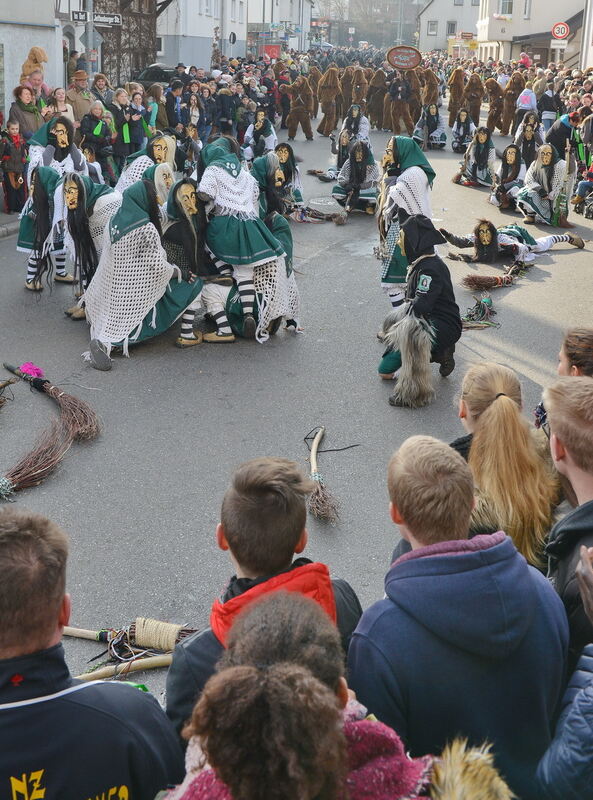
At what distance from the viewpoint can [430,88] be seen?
2688 cm

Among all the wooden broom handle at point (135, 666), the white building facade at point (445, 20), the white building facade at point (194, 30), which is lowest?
the wooden broom handle at point (135, 666)

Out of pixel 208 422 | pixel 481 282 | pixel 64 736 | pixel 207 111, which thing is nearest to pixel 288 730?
pixel 64 736

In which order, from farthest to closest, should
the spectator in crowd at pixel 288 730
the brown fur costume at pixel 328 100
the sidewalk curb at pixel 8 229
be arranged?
the brown fur costume at pixel 328 100 → the sidewalk curb at pixel 8 229 → the spectator in crowd at pixel 288 730

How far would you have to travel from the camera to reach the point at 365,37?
12038 centimetres

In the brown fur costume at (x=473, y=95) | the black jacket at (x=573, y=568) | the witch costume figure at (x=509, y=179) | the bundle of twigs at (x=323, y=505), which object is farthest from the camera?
the brown fur costume at (x=473, y=95)

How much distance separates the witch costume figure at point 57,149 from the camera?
33.1ft

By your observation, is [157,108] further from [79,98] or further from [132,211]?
[132,211]

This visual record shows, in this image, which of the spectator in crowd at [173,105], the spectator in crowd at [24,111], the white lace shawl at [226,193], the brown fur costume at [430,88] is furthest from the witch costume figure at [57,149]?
the brown fur costume at [430,88]

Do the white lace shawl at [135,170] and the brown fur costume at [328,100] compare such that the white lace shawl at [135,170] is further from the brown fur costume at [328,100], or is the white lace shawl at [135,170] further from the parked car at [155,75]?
the parked car at [155,75]

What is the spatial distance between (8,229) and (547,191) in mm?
8017

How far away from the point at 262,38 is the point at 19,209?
164 ft

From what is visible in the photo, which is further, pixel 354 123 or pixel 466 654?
pixel 354 123

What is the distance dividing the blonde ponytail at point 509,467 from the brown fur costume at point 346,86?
27.3m

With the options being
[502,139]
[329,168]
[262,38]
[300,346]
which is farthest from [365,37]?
[300,346]
